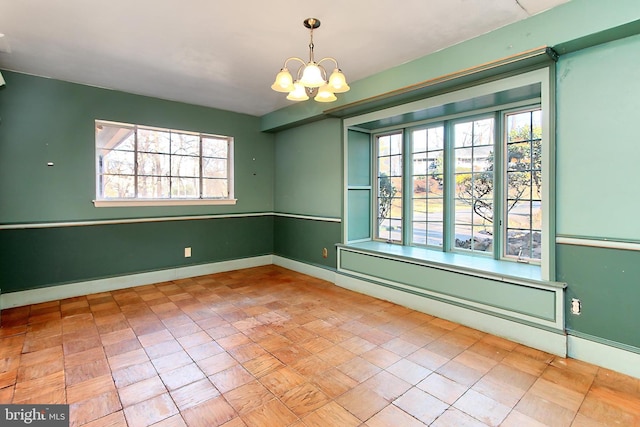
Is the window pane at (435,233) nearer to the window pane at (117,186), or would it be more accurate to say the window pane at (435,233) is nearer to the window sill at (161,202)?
the window sill at (161,202)

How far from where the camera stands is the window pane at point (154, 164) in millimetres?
4266

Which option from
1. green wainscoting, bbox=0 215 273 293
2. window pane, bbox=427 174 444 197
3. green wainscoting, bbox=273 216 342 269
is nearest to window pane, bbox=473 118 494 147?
window pane, bbox=427 174 444 197

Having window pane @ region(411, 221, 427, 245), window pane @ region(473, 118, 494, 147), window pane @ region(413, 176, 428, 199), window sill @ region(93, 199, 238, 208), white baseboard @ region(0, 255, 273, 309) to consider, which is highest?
window pane @ region(473, 118, 494, 147)

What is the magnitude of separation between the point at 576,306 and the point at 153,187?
189 inches

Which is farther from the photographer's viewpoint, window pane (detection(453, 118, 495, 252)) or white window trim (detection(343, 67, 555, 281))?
window pane (detection(453, 118, 495, 252))

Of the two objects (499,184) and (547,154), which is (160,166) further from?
(547,154)

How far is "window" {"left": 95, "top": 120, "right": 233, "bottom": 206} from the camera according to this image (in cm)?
404

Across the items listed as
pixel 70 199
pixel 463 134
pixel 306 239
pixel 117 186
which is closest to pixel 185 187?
pixel 117 186

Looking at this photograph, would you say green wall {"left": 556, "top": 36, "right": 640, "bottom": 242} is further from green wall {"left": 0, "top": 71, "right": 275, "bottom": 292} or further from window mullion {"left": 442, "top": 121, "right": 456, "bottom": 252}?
green wall {"left": 0, "top": 71, "right": 275, "bottom": 292}

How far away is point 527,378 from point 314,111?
3.54 metres

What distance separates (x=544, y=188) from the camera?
2430mm

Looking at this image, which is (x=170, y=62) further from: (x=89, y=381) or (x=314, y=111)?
(x=89, y=381)

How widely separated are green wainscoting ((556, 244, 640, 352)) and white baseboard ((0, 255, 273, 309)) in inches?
165

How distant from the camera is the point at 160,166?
4.42 metres
